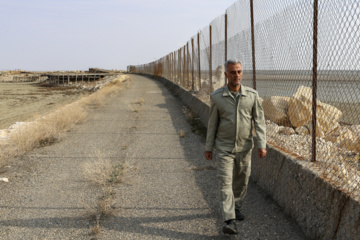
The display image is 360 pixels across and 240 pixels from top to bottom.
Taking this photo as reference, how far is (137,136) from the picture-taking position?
9.43 m

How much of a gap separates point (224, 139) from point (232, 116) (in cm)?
27

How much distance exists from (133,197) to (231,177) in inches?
67.9

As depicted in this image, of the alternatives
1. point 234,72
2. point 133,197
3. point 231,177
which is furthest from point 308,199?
point 133,197

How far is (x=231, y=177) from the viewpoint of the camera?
12.9 ft

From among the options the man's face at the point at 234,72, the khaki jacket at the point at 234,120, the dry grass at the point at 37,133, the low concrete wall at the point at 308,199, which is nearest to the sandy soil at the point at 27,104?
the dry grass at the point at 37,133

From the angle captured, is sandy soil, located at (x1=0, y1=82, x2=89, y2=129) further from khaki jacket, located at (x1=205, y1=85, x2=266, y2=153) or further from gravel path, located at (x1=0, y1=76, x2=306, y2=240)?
khaki jacket, located at (x1=205, y1=85, x2=266, y2=153)

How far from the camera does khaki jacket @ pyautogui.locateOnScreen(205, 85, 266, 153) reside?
3.96 meters

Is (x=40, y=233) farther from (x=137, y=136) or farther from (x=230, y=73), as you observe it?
(x=137, y=136)

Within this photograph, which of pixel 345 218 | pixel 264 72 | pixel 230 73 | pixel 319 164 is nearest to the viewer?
pixel 345 218

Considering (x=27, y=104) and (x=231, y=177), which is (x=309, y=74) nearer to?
(x=231, y=177)

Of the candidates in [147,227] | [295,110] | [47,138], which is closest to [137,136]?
[47,138]

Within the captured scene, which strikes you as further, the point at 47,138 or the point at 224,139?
the point at 47,138

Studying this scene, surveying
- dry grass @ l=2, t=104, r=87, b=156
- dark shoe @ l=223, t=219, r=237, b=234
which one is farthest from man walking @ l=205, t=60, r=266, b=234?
dry grass @ l=2, t=104, r=87, b=156

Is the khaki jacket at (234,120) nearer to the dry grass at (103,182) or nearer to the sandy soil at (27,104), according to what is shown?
the dry grass at (103,182)
